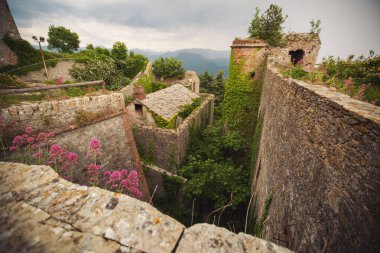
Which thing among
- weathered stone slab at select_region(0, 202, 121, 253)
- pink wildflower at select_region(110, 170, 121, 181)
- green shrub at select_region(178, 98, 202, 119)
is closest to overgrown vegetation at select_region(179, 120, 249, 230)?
green shrub at select_region(178, 98, 202, 119)

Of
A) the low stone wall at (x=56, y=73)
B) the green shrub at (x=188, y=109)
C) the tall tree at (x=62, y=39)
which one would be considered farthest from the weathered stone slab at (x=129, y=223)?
the tall tree at (x=62, y=39)

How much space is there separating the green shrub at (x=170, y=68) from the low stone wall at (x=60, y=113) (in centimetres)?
2205

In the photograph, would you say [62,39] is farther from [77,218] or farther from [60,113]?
[77,218]

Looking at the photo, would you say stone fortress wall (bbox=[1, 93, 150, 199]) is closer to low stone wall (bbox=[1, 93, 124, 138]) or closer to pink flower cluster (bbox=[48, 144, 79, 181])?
low stone wall (bbox=[1, 93, 124, 138])

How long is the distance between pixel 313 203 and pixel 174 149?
8768 mm

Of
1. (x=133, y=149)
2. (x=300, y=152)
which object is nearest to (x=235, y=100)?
(x=133, y=149)

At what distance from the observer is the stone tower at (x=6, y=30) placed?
14.8 meters

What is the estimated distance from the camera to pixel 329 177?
2.35 meters

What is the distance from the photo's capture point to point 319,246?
223 cm

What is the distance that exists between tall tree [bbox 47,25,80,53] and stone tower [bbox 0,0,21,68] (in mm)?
30942

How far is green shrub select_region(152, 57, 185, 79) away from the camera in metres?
27.6

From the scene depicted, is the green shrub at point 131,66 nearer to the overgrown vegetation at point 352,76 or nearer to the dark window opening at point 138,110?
the dark window opening at point 138,110

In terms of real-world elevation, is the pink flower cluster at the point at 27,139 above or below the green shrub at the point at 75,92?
below

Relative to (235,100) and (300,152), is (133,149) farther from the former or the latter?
(235,100)
